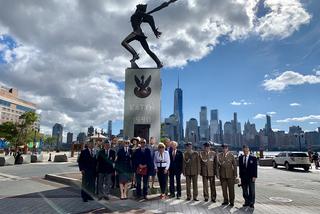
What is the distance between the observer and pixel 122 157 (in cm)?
1012

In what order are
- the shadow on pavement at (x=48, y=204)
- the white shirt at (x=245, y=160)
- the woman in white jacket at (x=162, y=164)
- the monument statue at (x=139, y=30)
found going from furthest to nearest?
the monument statue at (x=139, y=30), the woman in white jacket at (x=162, y=164), the white shirt at (x=245, y=160), the shadow on pavement at (x=48, y=204)

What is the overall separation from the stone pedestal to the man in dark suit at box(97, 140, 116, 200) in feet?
17.9

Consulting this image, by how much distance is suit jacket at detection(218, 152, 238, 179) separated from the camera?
375 inches

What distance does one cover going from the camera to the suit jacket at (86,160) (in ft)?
32.5

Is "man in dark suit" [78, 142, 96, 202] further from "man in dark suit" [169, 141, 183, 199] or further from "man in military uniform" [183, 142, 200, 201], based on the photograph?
"man in military uniform" [183, 142, 200, 201]

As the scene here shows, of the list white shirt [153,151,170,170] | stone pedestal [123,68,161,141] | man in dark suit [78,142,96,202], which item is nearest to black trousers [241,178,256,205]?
white shirt [153,151,170,170]

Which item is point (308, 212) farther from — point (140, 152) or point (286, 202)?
point (140, 152)

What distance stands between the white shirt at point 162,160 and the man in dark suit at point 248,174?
91.2 inches

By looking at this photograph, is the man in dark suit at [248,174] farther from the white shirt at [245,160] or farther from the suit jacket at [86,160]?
the suit jacket at [86,160]

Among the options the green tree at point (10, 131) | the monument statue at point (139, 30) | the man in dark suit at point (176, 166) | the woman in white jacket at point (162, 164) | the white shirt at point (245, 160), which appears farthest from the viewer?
the green tree at point (10, 131)

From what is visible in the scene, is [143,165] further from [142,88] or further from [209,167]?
[142,88]

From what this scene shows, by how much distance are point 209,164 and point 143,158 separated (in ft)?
7.03

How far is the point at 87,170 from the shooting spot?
32.9 feet

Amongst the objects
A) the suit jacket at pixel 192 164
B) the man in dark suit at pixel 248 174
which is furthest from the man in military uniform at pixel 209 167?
the man in dark suit at pixel 248 174
